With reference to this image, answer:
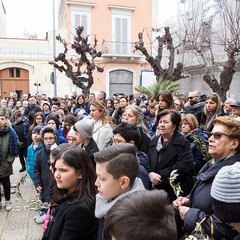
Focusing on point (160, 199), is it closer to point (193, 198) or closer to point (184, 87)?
point (193, 198)

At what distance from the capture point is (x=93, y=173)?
2.50 m

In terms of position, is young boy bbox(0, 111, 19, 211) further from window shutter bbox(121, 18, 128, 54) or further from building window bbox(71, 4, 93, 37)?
window shutter bbox(121, 18, 128, 54)

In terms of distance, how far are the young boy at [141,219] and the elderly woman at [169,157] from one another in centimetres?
193

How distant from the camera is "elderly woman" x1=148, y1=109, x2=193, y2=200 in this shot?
322cm

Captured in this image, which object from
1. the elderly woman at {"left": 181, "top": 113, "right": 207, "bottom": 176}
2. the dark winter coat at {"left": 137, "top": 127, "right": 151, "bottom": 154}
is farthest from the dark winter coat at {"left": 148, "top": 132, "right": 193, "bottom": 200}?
the elderly woman at {"left": 181, "top": 113, "right": 207, "bottom": 176}

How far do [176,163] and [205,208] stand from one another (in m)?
0.98

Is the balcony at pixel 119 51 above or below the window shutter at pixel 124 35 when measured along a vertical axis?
below

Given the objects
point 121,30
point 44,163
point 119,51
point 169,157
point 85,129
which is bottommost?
point 44,163

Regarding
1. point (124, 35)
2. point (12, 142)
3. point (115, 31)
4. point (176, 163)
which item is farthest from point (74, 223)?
point (124, 35)

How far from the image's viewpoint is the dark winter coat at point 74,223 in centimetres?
213

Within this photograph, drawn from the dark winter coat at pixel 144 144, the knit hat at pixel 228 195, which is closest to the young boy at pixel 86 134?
the dark winter coat at pixel 144 144

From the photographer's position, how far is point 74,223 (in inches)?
84.2

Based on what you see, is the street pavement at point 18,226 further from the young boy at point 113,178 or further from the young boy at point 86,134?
the young boy at point 113,178

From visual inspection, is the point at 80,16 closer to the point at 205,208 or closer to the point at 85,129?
the point at 85,129
